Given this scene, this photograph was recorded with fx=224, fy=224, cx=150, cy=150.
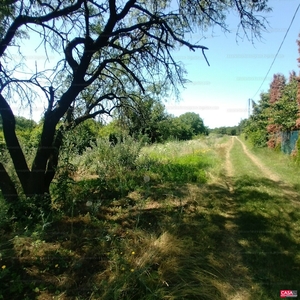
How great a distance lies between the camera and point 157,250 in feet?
9.39

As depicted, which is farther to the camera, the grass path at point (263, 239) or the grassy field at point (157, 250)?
the grass path at point (263, 239)

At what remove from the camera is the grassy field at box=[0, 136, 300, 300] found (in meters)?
2.38

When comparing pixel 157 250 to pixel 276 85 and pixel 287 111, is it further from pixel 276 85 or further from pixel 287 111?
pixel 276 85

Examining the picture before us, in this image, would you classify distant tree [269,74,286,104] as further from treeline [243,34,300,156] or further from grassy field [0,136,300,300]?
grassy field [0,136,300,300]

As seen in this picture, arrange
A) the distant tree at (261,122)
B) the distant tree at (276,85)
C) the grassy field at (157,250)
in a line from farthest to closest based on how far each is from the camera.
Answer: the distant tree at (276,85) < the distant tree at (261,122) < the grassy field at (157,250)

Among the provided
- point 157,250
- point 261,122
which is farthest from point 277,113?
point 157,250

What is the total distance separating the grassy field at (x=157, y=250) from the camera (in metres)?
2.38

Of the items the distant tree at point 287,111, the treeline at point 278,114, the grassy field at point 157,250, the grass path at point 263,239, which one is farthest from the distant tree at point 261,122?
the grassy field at point 157,250

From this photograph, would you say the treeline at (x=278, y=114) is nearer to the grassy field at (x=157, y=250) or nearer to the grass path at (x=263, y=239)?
the grass path at (x=263, y=239)

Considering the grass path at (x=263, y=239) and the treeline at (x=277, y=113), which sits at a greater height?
the treeline at (x=277, y=113)

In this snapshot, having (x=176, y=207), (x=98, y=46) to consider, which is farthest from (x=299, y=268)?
(x=98, y=46)

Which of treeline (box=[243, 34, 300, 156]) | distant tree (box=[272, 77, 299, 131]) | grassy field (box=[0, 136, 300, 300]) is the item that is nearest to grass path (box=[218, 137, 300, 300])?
grassy field (box=[0, 136, 300, 300])

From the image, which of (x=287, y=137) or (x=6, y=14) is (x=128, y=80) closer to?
(x=6, y=14)

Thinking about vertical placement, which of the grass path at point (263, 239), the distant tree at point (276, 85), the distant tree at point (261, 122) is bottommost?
the grass path at point (263, 239)
